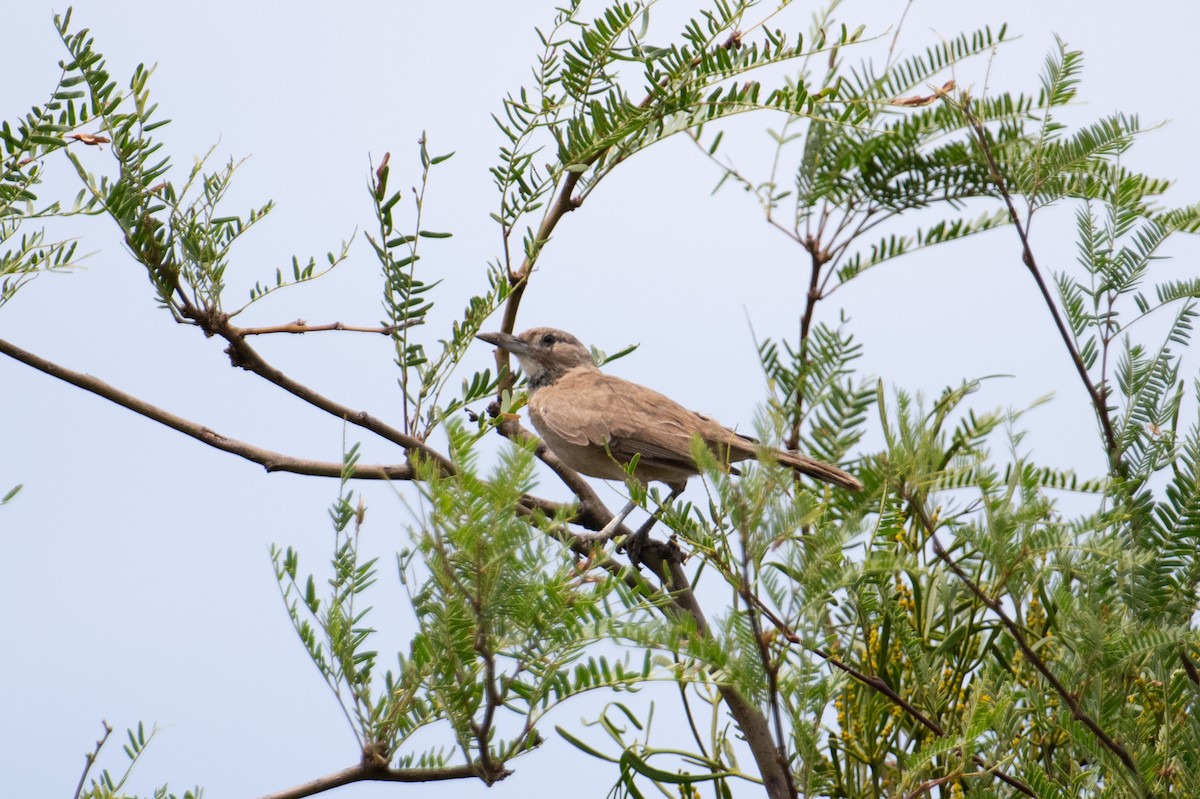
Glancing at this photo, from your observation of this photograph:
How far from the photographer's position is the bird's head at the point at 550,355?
5977 mm

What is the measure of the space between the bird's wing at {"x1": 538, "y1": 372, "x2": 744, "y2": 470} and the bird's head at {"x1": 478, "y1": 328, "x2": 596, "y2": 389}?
0.54 meters

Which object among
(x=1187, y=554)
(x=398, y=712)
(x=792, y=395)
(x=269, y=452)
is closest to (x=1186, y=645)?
(x=1187, y=554)

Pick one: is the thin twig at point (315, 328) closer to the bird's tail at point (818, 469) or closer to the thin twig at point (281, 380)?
the thin twig at point (281, 380)

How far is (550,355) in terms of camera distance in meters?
5.97

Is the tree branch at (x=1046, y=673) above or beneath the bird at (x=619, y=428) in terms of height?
beneath

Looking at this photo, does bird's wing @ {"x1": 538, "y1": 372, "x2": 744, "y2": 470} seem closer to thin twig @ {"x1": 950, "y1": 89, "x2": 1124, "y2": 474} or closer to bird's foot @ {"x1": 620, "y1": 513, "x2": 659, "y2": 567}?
bird's foot @ {"x1": 620, "y1": 513, "x2": 659, "y2": 567}

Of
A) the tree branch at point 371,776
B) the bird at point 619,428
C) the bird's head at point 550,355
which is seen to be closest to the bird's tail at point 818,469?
the bird at point 619,428

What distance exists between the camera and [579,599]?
5.91 ft

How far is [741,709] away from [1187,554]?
3.01 feet

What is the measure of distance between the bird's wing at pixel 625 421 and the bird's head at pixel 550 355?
0.54 meters

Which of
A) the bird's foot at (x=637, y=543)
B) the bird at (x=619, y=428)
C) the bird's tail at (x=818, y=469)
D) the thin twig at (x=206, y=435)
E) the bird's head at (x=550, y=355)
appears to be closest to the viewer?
the thin twig at (x=206, y=435)

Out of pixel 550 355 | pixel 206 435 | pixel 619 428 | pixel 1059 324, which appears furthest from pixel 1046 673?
pixel 550 355

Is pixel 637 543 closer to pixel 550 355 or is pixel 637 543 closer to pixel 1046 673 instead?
pixel 1046 673

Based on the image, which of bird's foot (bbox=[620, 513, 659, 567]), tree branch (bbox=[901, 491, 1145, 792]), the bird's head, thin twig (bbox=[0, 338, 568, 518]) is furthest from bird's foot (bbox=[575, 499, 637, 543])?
the bird's head
